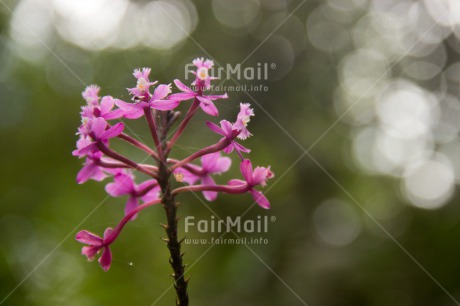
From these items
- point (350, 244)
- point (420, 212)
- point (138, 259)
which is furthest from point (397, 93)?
point (138, 259)

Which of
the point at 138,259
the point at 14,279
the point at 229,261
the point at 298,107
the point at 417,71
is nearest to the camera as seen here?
the point at 14,279

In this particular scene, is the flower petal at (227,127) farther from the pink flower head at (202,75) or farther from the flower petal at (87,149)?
the flower petal at (87,149)

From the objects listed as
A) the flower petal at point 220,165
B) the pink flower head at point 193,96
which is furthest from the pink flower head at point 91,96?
the flower petal at point 220,165

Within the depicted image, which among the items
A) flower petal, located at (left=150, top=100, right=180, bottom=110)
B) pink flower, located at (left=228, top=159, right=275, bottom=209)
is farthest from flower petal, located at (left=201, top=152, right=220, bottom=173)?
flower petal, located at (left=150, top=100, right=180, bottom=110)

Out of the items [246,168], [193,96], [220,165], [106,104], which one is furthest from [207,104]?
[220,165]

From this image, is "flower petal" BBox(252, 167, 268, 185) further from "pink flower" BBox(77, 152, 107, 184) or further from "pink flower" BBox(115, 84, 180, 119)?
"pink flower" BBox(77, 152, 107, 184)

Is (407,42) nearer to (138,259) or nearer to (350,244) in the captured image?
(350,244)
